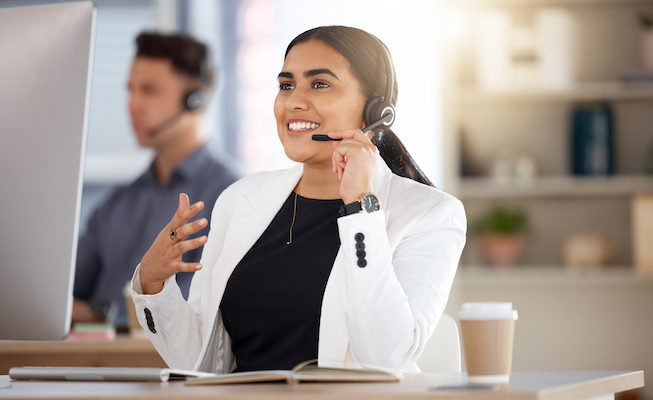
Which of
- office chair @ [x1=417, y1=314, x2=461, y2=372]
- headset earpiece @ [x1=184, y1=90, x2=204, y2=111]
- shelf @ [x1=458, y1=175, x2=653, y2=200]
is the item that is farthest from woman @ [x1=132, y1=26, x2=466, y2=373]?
shelf @ [x1=458, y1=175, x2=653, y2=200]

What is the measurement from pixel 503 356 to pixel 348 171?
17.4 inches

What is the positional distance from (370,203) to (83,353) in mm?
1057

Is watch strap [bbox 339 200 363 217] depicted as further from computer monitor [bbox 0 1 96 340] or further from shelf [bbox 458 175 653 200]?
shelf [bbox 458 175 653 200]

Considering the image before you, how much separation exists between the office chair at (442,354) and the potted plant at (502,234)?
1663mm

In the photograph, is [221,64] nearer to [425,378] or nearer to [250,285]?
[250,285]

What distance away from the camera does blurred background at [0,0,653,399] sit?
9.82 feet

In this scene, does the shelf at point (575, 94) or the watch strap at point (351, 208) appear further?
the shelf at point (575, 94)

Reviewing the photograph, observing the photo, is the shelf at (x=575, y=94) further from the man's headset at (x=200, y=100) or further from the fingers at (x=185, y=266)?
the fingers at (x=185, y=266)

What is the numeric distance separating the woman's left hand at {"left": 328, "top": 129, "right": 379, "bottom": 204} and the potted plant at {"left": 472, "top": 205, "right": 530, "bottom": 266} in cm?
190

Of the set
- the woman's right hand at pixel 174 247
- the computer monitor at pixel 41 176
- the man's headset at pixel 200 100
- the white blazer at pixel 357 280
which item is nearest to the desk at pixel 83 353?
the white blazer at pixel 357 280

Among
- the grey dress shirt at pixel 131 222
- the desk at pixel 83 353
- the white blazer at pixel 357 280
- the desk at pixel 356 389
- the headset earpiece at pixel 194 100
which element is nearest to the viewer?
the desk at pixel 356 389

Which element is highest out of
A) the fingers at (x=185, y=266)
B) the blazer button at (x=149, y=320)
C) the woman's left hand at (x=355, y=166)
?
the woman's left hand at (x=355, y=166)

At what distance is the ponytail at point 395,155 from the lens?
1.61 m

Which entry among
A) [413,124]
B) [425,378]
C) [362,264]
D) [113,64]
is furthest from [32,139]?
[113,64]
